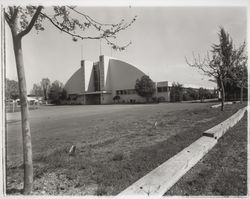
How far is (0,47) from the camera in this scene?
9.32 ft

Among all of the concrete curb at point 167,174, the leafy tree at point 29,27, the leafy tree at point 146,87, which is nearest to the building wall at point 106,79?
the leafy tree at point 146,87

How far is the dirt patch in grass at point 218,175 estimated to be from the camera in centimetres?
290

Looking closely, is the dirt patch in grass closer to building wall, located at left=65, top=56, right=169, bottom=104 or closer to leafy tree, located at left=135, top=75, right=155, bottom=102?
leafy tree, located at left=135, top=75, right=155, bottom=102

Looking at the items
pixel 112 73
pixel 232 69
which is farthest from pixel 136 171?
pixel 112 73

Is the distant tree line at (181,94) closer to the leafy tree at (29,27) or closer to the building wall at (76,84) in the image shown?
the building wall at (76,84)

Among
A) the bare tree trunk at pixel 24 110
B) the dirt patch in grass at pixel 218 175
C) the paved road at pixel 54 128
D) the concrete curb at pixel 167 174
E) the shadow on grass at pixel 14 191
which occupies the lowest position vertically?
the paved road at pixel 54 128

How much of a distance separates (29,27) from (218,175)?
386cm

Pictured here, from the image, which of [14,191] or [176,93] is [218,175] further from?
[176,93]

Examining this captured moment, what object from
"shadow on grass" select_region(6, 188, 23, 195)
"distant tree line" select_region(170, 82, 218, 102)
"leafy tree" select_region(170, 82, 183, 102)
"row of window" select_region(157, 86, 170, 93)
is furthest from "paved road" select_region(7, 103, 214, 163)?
"row of window" select_region(157, 86, 170, 93)

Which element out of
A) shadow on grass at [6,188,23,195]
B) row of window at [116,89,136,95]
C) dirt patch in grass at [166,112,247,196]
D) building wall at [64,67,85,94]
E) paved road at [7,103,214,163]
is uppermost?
building wall at [64,67,85,94]

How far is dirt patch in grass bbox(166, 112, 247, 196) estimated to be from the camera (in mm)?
2902

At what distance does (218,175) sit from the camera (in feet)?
11.1

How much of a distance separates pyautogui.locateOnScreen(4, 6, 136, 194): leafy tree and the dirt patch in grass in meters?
2.17

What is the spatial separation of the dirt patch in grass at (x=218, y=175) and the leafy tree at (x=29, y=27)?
2170 mm
